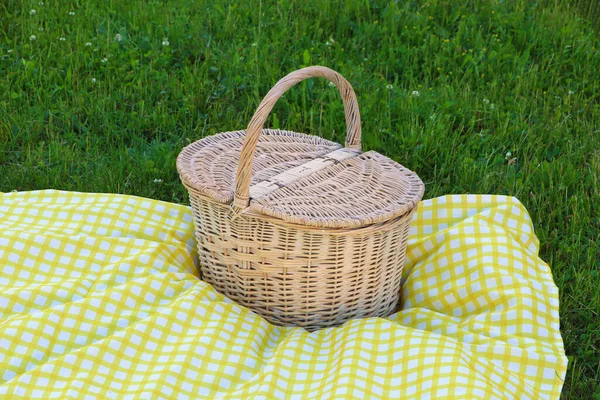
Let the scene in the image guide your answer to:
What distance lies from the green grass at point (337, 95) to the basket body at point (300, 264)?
714mm

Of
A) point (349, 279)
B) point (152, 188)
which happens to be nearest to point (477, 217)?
point (349, 279)

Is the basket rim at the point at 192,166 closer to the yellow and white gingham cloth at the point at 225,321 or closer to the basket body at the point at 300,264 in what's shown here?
the basket body at the point at 300,264

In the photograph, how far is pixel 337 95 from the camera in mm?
4168

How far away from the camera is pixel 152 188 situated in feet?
11.8

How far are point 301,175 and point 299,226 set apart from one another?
0.34 meters

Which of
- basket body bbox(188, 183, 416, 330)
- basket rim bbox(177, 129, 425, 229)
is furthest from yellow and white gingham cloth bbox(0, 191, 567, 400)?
basket rim bbox(177, 129, 425, 229)

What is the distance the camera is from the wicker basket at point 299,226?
2605 millimetres

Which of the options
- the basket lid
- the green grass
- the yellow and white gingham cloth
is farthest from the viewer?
the green grass

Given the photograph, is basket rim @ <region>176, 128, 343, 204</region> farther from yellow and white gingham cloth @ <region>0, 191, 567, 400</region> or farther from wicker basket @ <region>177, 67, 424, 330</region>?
yellow and white gingham cloth @ <region>0, 191, 567, 400</region>

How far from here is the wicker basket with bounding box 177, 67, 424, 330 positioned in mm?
2605

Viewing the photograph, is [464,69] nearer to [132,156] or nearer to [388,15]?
[388,15]

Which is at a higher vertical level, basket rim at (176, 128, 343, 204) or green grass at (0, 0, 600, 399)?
basket rim at (176, 128, 343, 204)

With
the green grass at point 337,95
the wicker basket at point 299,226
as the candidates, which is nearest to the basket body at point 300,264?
the wicker basket at point 299,226

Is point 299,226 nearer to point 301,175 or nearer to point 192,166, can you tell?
point 301,175
